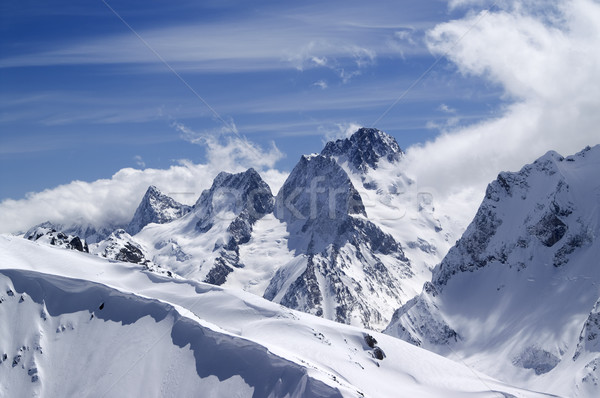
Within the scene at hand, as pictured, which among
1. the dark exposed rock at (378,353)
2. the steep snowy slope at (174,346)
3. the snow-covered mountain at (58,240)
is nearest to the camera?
the steep snowy slope at (174,346)

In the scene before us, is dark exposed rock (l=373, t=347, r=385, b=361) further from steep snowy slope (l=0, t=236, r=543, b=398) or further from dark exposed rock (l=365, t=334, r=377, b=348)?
dark exposed rock (l=365, t=334, r=377, b=348)

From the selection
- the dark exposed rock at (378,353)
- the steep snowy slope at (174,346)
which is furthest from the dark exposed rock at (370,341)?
the dark exposed rock at (378,353)

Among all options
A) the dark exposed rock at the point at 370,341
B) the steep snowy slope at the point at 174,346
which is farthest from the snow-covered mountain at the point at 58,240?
the dark exposed rock at the point at 370,341

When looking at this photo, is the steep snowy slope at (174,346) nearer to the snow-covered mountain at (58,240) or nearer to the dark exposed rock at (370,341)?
the dark exposed rock at (370,341)

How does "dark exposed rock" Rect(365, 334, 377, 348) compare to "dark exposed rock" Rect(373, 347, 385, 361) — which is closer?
"dark exposed rock" Rect(373, 347, 385, 361)

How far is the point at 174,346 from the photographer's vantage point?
9150cm

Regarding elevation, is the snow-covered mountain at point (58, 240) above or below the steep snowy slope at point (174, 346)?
above

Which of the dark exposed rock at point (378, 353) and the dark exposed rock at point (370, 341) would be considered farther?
the dark exposed rock at point (370, 341)

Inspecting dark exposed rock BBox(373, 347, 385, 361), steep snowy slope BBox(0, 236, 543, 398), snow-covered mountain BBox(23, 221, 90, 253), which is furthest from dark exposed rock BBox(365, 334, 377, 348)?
snow-covered mountain BBox(23, 221, 90, 253)

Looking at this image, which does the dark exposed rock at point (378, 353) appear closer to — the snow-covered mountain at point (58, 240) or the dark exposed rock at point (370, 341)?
the dark exposed rock at point (370, 341)

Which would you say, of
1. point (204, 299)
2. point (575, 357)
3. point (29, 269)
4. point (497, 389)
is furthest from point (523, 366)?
point (29, 269)

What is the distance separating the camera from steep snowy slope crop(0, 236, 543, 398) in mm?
83562

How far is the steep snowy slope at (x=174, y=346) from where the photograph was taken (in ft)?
274

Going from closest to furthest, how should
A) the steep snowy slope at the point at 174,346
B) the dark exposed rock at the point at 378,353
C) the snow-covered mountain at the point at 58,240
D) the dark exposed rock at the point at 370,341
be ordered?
Result: the steep snowy slope at the point at 174,346
the dark exposed rock at the point at 378,353
the dark exposed rock at the point at 370,341
the snow-covered mountain at the point at 58,240
